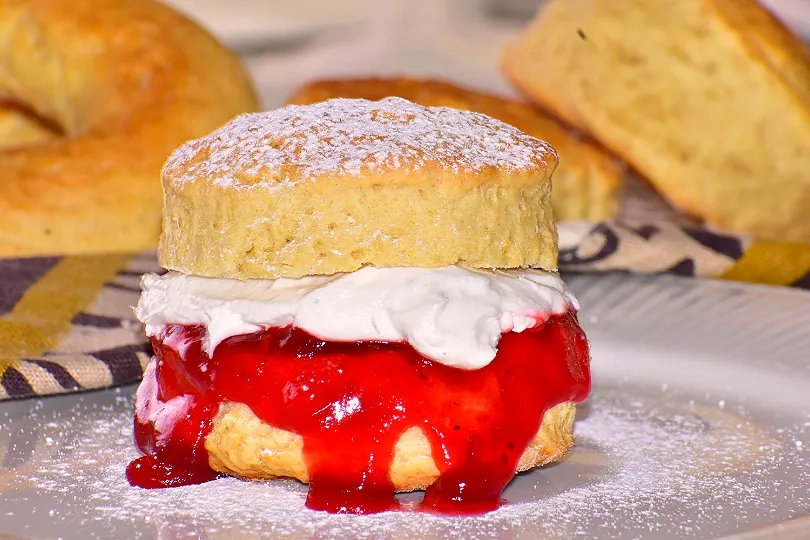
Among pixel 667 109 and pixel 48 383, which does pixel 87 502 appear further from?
pixel 667 109

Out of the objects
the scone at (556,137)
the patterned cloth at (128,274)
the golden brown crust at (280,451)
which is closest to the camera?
the golden brown crust at (280,451)

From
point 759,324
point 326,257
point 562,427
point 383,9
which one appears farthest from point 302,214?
point 383,9

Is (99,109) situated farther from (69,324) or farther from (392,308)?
(392,308)

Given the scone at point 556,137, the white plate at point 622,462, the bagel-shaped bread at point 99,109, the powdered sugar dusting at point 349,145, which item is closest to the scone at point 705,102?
the scone at point 556,137

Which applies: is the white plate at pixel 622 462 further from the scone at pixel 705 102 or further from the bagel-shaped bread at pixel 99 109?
the bagel-shaped bread at pixel 99 109

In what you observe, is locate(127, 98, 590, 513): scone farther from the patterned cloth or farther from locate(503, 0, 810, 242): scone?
locate(503, 0, 810, 242): scone

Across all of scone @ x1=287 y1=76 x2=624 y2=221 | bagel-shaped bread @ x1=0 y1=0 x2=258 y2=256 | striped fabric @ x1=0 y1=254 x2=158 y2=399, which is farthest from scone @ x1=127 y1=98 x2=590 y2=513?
scone @ x1=287 y1=76 x2=624 y2=221
